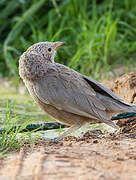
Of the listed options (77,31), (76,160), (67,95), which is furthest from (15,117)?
A: (77,31)

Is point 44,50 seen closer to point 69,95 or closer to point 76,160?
point 69,95

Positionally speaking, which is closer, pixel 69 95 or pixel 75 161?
pixel 75 161

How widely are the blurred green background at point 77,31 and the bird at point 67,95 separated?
281 centimetres

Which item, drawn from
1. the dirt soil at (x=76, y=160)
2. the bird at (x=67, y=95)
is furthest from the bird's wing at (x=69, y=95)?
the dirt soil at (x=76, y=160)

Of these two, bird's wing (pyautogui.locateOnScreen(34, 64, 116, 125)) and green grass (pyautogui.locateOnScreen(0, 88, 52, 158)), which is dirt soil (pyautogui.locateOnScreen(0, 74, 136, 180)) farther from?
bird's wing (pyautogui.locateOnScreen(34, 64, 116, 125))

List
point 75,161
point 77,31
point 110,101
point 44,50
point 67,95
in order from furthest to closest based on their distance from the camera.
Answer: point 77,31 < point 44,50 < point 110,101 < point 67,95 < point 75,161

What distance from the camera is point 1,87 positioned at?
7.90 m

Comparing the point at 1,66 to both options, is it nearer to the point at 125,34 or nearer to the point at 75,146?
the point at 125,34

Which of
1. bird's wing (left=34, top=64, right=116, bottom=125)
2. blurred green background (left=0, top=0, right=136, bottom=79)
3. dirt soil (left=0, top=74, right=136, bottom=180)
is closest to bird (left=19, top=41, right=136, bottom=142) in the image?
bird's wing (left=34, top=64, right=116, bottom=125)

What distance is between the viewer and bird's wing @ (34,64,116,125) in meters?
4.11

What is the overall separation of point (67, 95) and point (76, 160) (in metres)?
1.09

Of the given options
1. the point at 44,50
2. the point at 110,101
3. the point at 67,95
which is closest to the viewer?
the point at 67,95

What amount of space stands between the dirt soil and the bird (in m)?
0.22

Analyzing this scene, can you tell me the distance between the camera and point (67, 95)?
4148 mm
